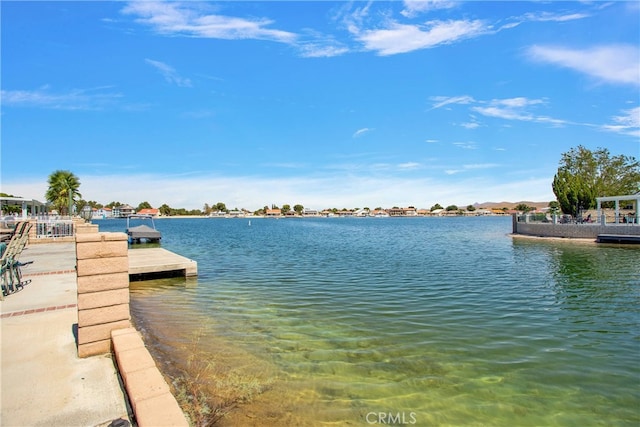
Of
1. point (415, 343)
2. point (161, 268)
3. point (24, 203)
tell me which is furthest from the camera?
point (24, 203)

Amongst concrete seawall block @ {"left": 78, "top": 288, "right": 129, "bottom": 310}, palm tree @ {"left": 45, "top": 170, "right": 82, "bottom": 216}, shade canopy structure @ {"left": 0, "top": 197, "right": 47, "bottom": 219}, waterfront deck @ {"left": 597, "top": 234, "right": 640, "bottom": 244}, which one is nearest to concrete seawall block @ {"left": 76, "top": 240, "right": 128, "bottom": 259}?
concrete seawall block @ {"left": 78, "top": 288, "right": 129, "bottom": 310}

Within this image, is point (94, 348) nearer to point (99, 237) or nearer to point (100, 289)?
point (100, 289)

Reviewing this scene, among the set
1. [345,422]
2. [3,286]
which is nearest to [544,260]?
[345,422]

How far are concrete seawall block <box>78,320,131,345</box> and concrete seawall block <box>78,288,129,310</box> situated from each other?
0.29 metres

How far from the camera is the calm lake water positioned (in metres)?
4.61

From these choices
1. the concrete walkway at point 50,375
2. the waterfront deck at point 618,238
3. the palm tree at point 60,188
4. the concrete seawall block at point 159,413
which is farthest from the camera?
the palm tree at point 60,188

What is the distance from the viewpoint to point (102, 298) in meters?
5.01

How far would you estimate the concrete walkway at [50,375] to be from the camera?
3432 millimetres

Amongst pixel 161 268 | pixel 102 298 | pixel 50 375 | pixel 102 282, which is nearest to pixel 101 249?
pixel 102 282

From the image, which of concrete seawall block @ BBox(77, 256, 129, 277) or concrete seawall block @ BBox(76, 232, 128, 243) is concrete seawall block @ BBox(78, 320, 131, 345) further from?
concrete seawall block @ BBox(76, 232, 128, 243)

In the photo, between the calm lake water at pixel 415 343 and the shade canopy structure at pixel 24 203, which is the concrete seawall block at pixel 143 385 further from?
the shade canopy structure at pixel 24 203

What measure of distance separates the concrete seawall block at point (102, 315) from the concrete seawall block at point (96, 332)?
56mm

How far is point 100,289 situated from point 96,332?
1.99 feet

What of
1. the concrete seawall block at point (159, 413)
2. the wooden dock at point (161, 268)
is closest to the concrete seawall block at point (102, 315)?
the concrete seawall block at point (159, 413)
